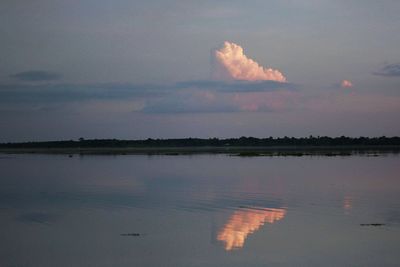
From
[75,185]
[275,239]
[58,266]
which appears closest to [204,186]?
[75,185]

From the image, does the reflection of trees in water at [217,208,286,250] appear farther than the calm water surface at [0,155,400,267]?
Yes

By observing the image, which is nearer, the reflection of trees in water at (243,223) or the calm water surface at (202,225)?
the calm water surface at (202,225)

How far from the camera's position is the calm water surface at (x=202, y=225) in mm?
12570

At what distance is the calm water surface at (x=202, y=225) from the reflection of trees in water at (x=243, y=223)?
28 mm

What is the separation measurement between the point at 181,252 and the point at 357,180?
20096 mm

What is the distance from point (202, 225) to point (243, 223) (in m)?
1.17

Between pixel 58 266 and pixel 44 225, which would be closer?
pixel 58 266

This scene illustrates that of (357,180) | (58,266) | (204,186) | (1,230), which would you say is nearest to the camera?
(58,266)

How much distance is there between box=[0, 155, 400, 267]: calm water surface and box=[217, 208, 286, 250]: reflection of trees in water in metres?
0.03

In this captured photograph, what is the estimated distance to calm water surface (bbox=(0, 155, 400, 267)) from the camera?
41.2 feet

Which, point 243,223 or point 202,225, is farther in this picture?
point 243,223

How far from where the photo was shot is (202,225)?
16.4 m

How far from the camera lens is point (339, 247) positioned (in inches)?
531

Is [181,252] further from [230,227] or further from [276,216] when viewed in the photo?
[276,216]
